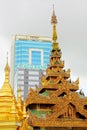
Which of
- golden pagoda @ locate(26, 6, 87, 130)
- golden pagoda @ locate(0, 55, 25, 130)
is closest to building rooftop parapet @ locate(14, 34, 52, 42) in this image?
golden pagoda @ locate(26, 6, 87, 130)

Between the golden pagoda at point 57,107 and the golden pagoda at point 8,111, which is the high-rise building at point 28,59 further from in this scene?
the golden pagoda at point 8,111

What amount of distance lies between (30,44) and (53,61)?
57.9 metres

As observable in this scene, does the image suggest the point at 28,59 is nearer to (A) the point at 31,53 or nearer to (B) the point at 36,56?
(A) the point at 31,53

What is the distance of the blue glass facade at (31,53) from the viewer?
84.7m

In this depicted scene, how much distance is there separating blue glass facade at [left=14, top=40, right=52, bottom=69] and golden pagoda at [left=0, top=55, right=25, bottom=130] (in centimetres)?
6317

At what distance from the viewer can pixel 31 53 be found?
86.2m

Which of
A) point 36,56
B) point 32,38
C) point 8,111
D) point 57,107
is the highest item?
point 32,38

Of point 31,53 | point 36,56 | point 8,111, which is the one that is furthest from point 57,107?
point 36,56

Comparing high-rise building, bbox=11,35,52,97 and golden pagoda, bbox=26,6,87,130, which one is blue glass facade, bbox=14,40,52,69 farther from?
golden pagoda, bbox=26,6,87,130

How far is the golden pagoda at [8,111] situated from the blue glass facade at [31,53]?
63.2 meters

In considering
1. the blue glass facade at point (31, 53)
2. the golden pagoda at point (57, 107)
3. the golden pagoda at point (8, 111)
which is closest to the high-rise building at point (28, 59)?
the blue glass facade at point (31, 53)

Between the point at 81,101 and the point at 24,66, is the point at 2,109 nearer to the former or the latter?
the point at 81,101

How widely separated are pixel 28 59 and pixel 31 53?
169cm

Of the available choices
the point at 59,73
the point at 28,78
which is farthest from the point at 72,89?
the point at 28,78
